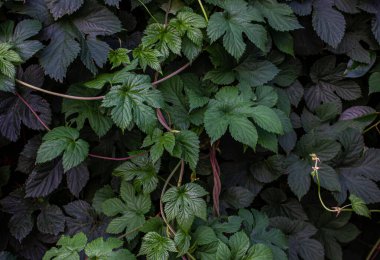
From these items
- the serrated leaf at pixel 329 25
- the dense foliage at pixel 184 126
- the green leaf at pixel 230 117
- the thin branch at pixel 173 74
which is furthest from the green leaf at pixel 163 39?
the serrated leaf at pixel 329 25

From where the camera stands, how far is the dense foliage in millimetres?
1468

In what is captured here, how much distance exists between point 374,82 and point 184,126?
778mm

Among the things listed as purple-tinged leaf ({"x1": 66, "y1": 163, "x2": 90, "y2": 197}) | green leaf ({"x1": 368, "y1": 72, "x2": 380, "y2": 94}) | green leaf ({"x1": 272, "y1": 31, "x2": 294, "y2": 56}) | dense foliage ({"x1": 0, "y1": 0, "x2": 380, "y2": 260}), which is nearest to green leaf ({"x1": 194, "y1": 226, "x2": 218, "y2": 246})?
dense foliage ({"x1": 0, "y1": 0, "x2": 380, "y2": 260})

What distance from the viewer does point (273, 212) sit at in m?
1.80

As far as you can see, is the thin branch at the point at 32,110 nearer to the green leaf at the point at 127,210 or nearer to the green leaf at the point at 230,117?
the green leaf at the point at 127,210

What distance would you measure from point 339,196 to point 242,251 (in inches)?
19.1

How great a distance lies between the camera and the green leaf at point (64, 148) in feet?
4.78

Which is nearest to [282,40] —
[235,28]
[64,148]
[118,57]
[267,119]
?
[235,28]

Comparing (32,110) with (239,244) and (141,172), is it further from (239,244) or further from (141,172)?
(239,244)

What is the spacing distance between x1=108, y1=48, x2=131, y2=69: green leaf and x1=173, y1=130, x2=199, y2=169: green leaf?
301 mm

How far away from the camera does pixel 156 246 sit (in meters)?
1.38

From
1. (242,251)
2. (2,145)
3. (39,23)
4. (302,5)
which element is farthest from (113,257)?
(302,5)

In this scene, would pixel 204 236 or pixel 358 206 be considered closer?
pixel 204 236

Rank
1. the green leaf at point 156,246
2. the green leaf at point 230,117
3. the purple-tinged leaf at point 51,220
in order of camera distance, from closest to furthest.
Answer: the green leaf at point 156,246 < the green leaf at point 230,117 < the purple-tinged leaf at point 51,220
